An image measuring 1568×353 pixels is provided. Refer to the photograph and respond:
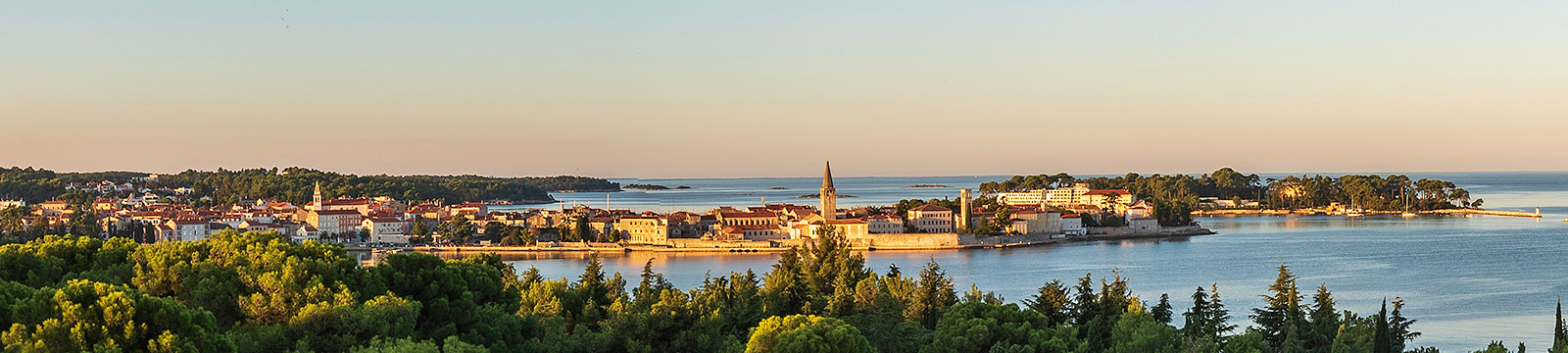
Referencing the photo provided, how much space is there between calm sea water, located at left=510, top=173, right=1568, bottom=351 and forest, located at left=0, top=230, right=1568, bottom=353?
4.59 meters

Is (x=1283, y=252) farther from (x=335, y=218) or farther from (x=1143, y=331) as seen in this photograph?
(x=335, y=218)

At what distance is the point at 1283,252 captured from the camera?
96.4 ft

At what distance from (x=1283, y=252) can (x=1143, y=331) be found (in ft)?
70.3

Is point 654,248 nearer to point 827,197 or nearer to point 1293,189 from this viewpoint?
point 827,197

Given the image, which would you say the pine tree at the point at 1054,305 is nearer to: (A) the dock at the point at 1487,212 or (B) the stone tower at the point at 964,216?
(B) the stone tower at the point at 964,216

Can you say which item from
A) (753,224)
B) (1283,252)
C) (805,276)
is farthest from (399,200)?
(805,276)

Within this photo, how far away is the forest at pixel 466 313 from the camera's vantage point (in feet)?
19.1

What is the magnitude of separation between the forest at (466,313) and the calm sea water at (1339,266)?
15.1 feet

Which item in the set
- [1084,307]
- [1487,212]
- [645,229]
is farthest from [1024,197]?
[1084,307]

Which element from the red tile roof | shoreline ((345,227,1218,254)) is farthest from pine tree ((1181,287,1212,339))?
the red tile roof

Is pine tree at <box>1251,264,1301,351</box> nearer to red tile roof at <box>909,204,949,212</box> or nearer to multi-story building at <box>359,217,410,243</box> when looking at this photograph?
red tile roof at <box>909,204,949,212</box>

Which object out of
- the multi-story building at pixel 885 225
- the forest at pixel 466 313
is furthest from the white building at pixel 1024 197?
the forest at pixel 466 313

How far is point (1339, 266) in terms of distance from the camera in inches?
990

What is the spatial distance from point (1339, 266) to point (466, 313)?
20416 mm
